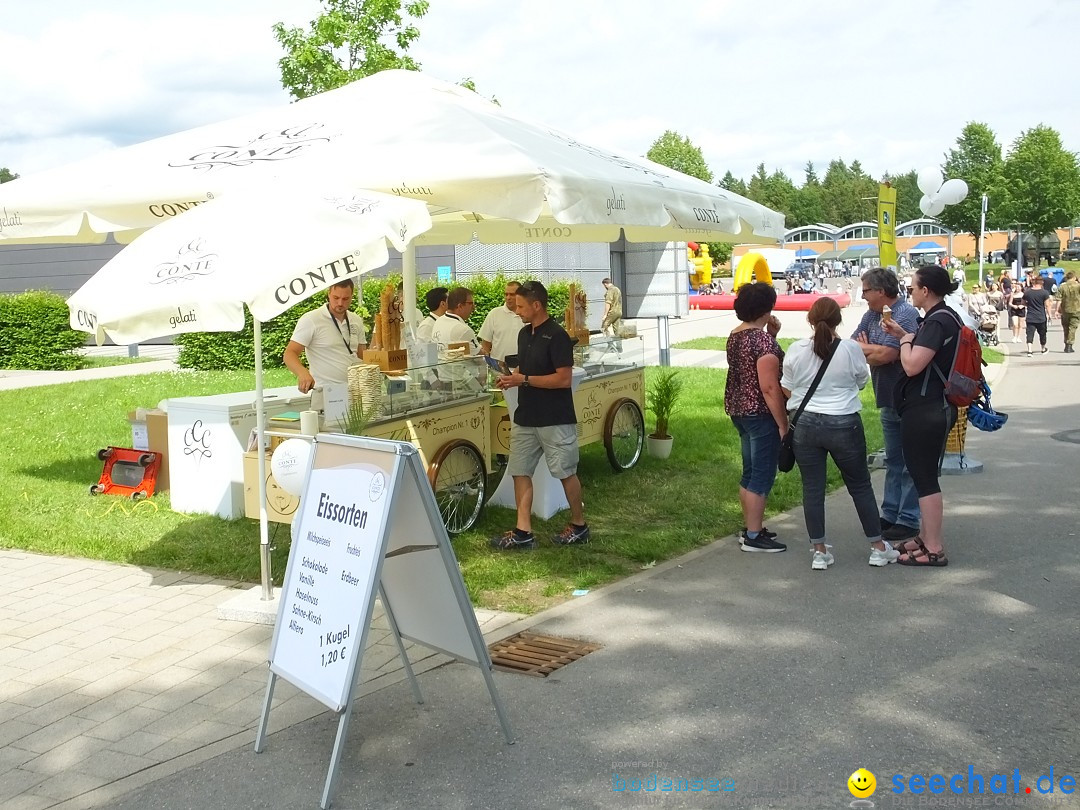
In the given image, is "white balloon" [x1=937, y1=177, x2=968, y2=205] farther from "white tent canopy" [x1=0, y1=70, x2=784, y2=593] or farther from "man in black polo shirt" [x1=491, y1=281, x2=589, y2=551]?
"man in black polo shirt" [x1=491, y1=281, x2=589, y2=551]

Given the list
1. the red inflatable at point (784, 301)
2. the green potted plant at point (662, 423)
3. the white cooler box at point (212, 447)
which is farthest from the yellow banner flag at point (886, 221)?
→ the red inflatable at point (784, 301)

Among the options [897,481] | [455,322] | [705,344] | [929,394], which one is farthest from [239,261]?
[705,344]

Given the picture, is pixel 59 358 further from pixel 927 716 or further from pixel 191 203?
pixel 927 716

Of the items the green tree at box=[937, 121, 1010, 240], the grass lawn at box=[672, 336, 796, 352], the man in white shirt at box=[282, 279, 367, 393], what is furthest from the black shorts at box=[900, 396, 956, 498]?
the green tree at box=[937, 121, 1010, 240]

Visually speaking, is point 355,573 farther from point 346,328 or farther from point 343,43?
point 343,43

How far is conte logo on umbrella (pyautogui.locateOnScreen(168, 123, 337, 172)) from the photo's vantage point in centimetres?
642

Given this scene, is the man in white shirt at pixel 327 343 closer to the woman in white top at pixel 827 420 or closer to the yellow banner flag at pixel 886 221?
the woman in white top at pixel 827 420

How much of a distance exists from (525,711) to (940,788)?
169 centimetres

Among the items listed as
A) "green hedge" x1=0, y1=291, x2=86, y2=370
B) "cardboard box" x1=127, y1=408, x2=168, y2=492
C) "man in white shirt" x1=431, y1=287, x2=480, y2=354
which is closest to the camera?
"cardboard box" x1=127, y1=408, x2=168, y2=492

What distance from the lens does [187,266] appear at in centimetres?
519

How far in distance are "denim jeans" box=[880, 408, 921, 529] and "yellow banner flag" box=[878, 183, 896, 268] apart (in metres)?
4.15

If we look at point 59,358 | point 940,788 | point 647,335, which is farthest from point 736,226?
point 647,335

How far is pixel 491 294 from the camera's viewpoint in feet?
72.4

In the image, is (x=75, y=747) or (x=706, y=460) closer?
(x=75, y=747)
